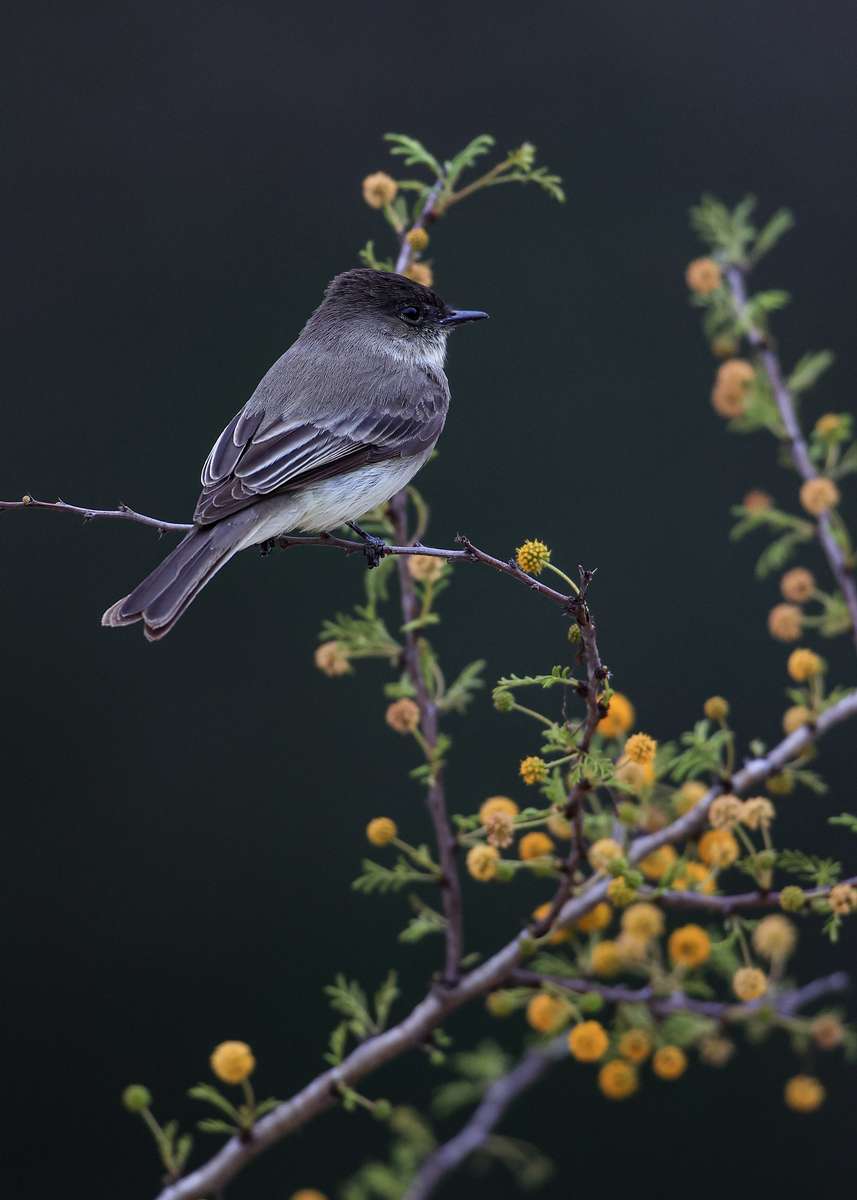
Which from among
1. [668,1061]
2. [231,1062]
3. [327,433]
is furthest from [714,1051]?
[327,433]

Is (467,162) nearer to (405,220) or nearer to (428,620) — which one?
(405,220)

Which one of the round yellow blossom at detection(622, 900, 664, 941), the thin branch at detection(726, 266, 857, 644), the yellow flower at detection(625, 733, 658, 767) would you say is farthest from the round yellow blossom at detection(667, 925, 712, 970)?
the thin branch at detection(726, 266, 857, 644)

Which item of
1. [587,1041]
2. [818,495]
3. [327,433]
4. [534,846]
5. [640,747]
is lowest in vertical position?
[587,1041]

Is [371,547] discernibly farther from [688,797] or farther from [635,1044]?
[635,1044]

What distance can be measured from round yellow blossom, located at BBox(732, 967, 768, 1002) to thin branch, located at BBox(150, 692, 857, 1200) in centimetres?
20

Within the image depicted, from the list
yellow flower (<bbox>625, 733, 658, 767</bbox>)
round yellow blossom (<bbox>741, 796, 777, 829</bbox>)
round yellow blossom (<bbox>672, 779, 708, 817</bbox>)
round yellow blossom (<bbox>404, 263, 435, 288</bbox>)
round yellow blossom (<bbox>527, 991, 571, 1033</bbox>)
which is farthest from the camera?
round yellow blossom (<bbox>404, 263, 435, 288</bbox>)

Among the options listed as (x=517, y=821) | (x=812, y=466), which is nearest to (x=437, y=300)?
(x=812, y=466)

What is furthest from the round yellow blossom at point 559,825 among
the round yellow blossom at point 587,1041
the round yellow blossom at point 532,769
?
the round yellow blossom at point 587,1041

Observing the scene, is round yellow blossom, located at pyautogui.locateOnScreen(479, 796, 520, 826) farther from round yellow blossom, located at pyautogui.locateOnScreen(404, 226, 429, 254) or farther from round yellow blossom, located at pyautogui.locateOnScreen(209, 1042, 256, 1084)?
round yellow blossom, located at pyautogui.locateOnScreen(404, 226, 429, 254)

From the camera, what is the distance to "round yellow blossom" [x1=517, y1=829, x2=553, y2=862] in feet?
5.86

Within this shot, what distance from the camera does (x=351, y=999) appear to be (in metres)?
1.75

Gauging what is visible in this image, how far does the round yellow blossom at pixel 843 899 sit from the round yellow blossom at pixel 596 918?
0.31 m

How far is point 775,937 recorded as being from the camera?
5.59ft

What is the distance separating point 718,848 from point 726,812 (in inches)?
2.6
